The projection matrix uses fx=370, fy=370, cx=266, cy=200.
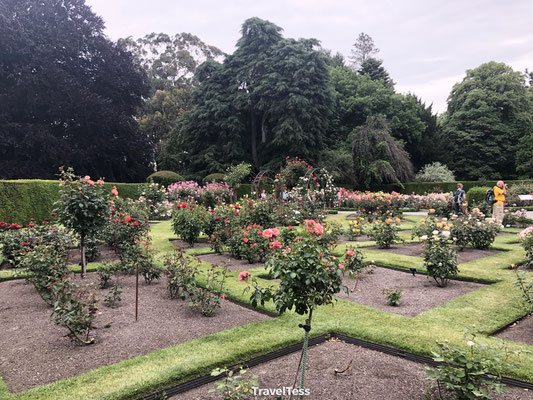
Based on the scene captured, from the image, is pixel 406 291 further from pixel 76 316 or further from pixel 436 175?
pixel 436 175

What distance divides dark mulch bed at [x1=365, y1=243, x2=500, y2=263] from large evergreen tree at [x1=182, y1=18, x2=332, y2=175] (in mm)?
15619

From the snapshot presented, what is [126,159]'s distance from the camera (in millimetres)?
24797

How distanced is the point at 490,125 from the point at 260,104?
20275mm

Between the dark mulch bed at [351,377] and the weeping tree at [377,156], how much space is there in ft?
75.0

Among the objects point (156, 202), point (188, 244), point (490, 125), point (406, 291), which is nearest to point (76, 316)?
point (406, 291)

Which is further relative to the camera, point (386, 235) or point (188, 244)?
point (188, 244)

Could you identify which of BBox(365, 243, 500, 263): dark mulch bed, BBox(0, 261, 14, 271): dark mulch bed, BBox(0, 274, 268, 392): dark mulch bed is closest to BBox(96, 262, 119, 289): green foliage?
BBox(0, 274, 268, 392): dark mulch bed

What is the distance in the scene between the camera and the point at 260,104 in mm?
25375

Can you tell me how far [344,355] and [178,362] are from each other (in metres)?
1.45

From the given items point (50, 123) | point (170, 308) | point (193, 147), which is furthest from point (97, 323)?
point (193, 147)

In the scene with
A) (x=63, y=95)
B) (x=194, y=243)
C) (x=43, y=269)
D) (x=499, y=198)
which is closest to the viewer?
(x=43, y=269)

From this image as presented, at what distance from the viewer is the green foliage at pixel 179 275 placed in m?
4.78

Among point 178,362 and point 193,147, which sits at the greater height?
point 193,147

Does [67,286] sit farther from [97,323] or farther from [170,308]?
[170,308]
